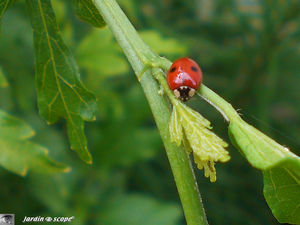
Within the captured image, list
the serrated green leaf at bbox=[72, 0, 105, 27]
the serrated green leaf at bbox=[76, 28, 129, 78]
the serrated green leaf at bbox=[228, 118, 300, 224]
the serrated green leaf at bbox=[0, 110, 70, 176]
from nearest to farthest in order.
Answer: the serrated green leaf at bbox=[228, 118, 300, 224], the serrated green leaf at bbox=[72, 0, 105, 27], the serrated green leaf at bbox=[0, 110, 70, 176], the serrated green leaf at bbox=[76, 28, 129, 78]

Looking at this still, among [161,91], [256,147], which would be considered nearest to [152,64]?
[161,91]

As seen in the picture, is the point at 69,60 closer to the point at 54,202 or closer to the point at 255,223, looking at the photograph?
the point at 54,202

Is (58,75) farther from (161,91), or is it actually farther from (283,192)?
(283,192)

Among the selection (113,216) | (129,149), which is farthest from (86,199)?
(129,149)

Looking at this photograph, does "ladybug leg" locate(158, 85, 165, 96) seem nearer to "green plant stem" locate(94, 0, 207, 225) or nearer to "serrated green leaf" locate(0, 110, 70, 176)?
"green plant stem" locate(94, 0, 207, 225)

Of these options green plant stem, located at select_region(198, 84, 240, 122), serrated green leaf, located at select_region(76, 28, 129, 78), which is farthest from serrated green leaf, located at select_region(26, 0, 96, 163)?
serrated green leaf, located at select_region(76, 28, 129, 78)
